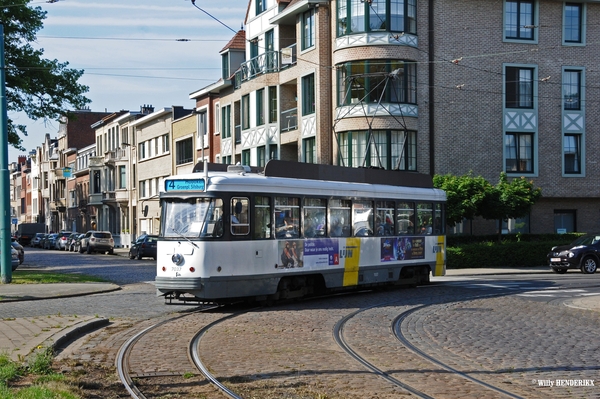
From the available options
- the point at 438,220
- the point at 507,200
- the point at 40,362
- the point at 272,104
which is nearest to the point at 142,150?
the point at 272,104

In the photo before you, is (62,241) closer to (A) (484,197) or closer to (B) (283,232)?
(A) (484,197)

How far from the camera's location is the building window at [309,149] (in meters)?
39.8

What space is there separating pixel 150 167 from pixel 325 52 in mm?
33555

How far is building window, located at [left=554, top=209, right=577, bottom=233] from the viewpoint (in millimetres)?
39375

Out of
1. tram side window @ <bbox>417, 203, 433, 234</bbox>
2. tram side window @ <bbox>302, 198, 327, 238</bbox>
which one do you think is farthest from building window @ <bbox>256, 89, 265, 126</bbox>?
tram side window @ <bbox>302, 198, 327, 238</bbox>

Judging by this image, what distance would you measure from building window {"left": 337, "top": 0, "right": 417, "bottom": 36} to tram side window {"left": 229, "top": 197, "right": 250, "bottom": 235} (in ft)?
65.1

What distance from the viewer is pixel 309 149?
40.3 meters

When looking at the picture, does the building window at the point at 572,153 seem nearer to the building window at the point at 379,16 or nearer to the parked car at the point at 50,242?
the building window at the point at 379,16

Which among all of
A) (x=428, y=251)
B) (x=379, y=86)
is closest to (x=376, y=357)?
(x=428, y=251)

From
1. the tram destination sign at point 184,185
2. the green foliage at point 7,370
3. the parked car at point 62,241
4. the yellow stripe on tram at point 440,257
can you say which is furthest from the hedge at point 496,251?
the parked car at point 62,241

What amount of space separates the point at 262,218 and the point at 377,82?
19.2 metres

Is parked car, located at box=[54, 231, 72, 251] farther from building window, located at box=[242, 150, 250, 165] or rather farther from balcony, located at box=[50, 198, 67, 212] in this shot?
balcony, located at box=[50, 198, 67, 212]

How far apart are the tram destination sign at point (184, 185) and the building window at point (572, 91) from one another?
25782 millimetres

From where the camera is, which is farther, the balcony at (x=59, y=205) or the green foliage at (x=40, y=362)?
the balcony at (x=59, y=205)
